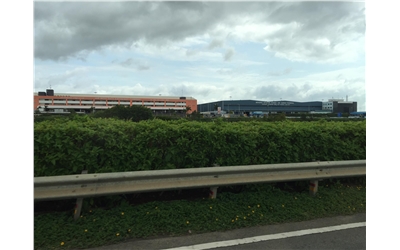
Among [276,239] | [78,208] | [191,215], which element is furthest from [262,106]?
[78,208]

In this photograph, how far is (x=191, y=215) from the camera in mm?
3568

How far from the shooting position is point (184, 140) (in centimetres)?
414

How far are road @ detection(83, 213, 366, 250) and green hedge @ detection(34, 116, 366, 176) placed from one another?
4.19 feet

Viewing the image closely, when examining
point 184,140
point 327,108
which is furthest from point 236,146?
point 327,108

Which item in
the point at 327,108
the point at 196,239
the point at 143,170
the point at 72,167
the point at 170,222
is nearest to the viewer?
the point at 196,239

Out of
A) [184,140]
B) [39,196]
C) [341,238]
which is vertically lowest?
[341,238]

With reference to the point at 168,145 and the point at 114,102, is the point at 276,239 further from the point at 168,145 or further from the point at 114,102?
the point at 114,102

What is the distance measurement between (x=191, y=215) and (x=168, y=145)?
3.95 ft

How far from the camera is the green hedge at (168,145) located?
143 inches

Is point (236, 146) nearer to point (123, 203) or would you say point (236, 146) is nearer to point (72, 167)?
point (123, 203)

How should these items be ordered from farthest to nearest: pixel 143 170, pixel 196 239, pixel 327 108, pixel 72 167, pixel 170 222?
pixel 327 108
pixel 143 170
pixel 72 167
pixel 170 222
pixel 196 239

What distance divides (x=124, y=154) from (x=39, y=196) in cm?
122

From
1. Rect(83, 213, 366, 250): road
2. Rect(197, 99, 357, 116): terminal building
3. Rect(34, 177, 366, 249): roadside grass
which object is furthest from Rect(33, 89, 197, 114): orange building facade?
Rect(83, 213, 366, 250): road

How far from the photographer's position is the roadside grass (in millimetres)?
3039
